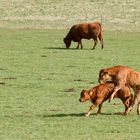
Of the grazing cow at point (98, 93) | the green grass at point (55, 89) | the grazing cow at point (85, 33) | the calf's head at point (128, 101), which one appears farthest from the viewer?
the grazing cow at point (85, 33)

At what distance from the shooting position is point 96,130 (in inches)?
480

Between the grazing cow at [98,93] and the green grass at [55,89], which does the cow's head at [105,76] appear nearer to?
the grazing cow at [98,93]

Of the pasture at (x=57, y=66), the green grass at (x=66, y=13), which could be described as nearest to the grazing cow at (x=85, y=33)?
the pasture at (x=57, y=66)

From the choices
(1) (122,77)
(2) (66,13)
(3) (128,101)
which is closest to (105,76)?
(1) (122,77)

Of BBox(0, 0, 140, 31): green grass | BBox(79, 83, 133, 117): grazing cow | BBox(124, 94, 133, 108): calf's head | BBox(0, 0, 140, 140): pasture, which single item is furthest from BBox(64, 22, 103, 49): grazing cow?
BBox(79, 83, 133, 117): grazing cow

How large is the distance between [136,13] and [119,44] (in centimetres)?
1403

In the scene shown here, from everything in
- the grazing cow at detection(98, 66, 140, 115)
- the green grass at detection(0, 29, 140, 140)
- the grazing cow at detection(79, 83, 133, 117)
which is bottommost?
the green grass at detection(0, 29, 140, 140)

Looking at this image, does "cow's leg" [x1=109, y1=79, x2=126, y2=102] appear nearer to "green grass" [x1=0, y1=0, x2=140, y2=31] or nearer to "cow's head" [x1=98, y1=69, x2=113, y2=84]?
"cow's head" [x1=98, y1=69, x2=113, y2=84]

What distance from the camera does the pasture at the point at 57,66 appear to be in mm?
12422

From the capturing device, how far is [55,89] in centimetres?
1719

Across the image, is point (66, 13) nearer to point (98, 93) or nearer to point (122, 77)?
point (122, 77)

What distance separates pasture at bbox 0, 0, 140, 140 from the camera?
1242 centimetres

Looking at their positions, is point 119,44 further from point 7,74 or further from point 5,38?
point 7,74

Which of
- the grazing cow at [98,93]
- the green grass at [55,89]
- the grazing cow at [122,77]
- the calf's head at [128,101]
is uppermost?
the grazing cow at [122,77]
